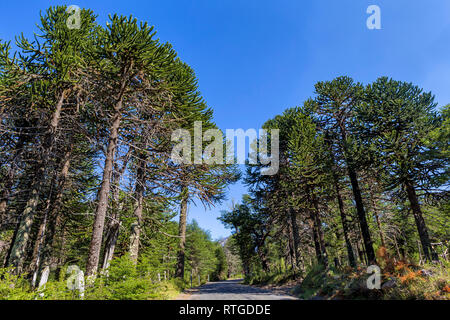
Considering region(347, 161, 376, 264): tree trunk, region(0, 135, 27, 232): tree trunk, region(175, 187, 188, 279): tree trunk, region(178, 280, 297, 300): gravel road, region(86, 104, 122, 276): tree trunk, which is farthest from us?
region(175, 187, 188, 279): tree trunk

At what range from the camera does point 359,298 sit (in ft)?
23.9

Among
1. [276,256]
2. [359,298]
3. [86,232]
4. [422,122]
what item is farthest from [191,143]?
[276,256]

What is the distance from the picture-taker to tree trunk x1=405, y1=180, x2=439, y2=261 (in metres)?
9.14

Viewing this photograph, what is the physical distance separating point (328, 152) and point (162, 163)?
36.8ft

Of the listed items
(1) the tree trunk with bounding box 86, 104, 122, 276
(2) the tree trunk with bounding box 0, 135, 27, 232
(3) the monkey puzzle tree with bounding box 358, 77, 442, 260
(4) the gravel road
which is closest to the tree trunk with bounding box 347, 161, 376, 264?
(3) the monkey puzzle tree with bounding box 358, 77, 442, 260

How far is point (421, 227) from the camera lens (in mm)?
10180

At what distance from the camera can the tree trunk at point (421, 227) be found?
9142 millimetres

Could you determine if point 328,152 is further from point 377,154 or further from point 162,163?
point 162,163

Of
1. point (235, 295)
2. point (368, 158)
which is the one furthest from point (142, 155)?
point (368, 158)

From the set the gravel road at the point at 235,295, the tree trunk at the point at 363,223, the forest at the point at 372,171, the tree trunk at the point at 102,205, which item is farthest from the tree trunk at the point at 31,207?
the tree trunk at the point at 363,223

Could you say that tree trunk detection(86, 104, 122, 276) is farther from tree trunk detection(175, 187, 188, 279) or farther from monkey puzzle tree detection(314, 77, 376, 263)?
monkey puzzle tree detection(314, 77, 376, 263)

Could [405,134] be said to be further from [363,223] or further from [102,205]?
[102,205]

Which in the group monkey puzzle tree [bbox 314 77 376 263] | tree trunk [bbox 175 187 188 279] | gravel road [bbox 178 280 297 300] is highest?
monkey puzzle tree [bbox 314 77 376 263]

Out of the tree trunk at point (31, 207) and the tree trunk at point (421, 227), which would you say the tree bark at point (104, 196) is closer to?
the tree trunk at point (31, 207)
